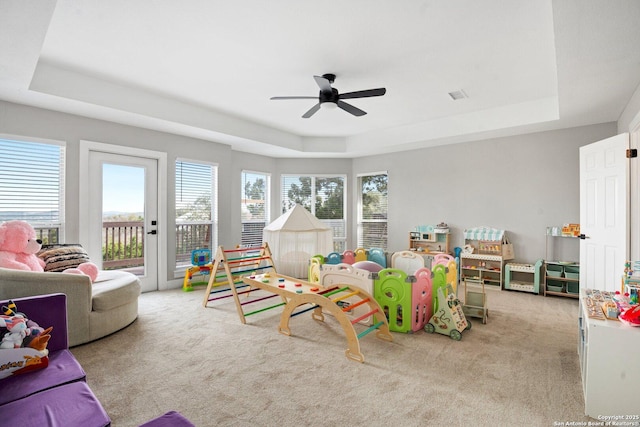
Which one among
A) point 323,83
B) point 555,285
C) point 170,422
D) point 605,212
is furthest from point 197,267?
point 555,285

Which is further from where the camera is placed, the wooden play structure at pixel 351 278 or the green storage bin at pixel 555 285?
the green storage bin at pixel 555 285

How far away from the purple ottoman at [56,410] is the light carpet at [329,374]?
570mm

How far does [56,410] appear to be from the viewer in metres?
1.36

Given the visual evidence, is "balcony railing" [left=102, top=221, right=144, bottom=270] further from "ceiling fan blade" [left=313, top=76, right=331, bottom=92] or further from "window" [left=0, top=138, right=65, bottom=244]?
"ceiling fan blade" [left=313, top=76, right=331, bottom=92]

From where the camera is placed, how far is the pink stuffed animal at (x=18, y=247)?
2959 mm

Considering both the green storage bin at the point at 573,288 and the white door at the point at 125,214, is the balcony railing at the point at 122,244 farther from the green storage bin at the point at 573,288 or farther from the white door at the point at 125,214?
the green storage bin at the point at 573,288

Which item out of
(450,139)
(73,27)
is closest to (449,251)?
(450,139)

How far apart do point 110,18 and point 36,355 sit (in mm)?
2472

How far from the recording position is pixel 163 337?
318 cm

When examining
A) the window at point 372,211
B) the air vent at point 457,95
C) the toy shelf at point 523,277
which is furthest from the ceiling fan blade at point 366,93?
the window at point 372,211

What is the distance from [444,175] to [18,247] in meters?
6.07

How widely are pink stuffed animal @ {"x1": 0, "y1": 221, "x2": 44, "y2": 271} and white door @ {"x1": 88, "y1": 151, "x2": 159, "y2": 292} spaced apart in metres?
1.22

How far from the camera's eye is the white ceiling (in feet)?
7.90

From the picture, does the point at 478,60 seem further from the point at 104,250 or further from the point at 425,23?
the point at 104,250
